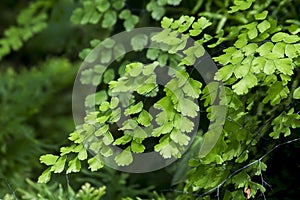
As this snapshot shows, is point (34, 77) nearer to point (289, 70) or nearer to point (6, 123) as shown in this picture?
point (6, 123)

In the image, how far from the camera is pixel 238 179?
97 cm

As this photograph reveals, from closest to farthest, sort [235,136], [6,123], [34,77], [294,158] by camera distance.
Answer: [235,136], [294,158], [6,123], [34,77]

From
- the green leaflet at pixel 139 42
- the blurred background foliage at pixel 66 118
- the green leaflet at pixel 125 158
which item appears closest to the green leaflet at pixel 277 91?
the blurred background foliage at pixel 66 118

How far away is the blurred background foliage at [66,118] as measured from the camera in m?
1.17

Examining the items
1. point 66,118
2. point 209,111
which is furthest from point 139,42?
point 66,118

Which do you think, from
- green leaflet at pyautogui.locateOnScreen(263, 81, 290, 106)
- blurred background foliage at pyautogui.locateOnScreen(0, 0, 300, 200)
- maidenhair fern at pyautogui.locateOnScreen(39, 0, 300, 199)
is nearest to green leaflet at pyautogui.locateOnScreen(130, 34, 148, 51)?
blurred background foliage at pyautogui.locateOnScreen(0, 0, 300, 200)

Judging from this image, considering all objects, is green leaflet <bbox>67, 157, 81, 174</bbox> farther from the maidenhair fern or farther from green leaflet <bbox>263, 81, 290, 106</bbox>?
green leaflet <bbox>263, 81, 290, 106</bbox>

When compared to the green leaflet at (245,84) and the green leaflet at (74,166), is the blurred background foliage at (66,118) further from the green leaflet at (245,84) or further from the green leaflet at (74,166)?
the green leaflet at (245,84)

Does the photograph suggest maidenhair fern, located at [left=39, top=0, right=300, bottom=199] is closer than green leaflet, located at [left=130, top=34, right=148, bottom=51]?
Yes

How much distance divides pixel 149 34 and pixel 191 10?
161 mm

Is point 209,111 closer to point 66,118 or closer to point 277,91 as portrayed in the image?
point 277,91

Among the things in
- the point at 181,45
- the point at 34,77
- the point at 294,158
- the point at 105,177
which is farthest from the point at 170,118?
the point at 34,77

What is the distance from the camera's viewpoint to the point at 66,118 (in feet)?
8.67

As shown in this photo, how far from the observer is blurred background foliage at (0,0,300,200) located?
1.17 meters
